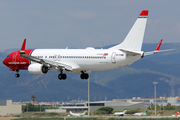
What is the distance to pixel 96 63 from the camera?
6769 centimetres

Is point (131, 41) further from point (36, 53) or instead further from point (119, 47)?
point (36, 53)

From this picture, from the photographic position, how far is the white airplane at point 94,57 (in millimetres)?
66062

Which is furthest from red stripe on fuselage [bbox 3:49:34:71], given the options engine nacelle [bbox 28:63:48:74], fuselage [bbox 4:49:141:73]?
engine nacelle [bbox 28:63:48:74]

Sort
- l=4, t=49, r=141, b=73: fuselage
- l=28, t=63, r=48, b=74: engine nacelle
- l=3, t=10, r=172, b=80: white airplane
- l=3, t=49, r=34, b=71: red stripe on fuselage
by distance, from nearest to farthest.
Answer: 1. l=3, t=10, r=172, b=80: white airplane
2. l=4, t=49, r=141, b=73: fuselage
3. l=28, t=63, r=48, b=74: engine nacelle
4. l=3, t=49, r=34, b=71: red stripe on fuselage

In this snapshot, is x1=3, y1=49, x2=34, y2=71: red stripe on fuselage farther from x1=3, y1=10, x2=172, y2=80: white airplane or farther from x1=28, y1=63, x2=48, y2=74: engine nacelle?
x1=28, y1=63, x2=48, y2=74: engine nacelle

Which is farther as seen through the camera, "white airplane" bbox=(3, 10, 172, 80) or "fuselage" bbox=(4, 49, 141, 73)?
"fuselage" bbox=(4, 49, 141, 73)

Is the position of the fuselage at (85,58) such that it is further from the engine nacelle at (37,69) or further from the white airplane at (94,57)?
the engine nacelle at (37,69)

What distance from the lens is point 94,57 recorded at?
222ft

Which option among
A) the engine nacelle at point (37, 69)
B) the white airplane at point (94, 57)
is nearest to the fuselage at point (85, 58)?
the white airplane at point (94, 57)

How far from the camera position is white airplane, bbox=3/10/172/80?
217ft

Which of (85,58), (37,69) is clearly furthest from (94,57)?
(37,69)

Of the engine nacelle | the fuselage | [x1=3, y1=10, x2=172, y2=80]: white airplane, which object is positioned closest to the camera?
[x1=3, y1=10, x2=172, y2=80]: white airplane

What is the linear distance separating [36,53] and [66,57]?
6.06 meters

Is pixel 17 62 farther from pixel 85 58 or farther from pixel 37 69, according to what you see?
pixel 85 58
